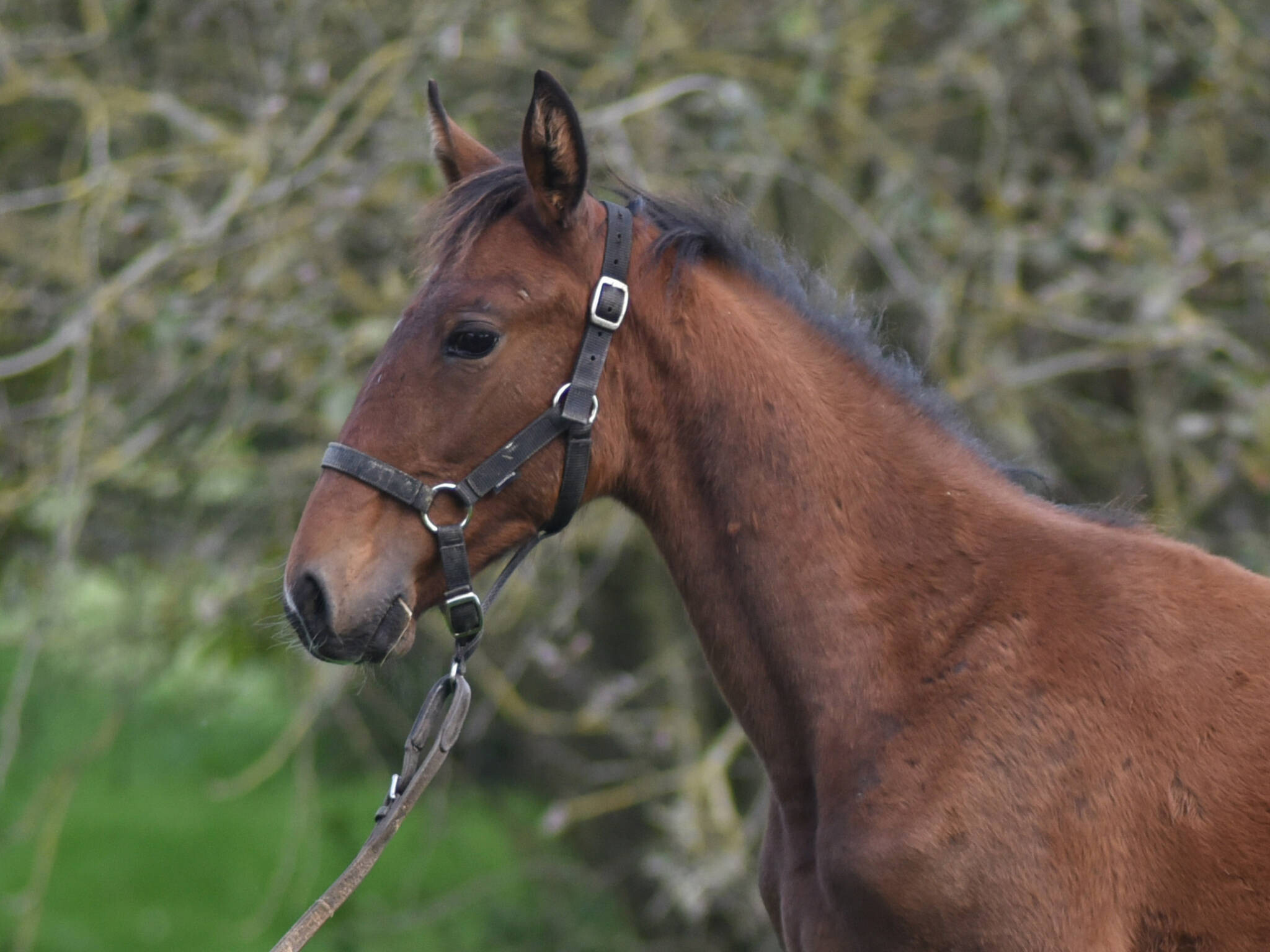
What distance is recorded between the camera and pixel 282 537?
15.4ft

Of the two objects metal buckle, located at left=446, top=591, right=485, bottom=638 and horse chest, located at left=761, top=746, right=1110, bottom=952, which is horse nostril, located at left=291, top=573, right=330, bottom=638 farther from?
horse chest, located at left=761, top=746, right=1110, bottom=952

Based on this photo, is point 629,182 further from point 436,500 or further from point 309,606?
point 309,606

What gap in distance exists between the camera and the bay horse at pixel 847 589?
6.89 feet

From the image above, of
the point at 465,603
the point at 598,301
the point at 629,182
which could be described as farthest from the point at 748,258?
the point at 629,182

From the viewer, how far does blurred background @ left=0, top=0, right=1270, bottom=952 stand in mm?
4371

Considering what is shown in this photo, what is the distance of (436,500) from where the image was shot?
2.29 m

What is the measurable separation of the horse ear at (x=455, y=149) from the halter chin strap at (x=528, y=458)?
38 centimetres

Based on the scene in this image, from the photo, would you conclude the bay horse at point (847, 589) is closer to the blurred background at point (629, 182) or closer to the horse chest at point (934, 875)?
the horse chest at point (934, 875)

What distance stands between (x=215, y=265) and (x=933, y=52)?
303 cm

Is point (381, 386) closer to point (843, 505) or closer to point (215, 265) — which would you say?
point (843, 505)

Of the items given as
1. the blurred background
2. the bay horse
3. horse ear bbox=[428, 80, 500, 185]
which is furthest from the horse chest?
the blurred background

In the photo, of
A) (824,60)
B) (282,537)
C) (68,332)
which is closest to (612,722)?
(282,537)

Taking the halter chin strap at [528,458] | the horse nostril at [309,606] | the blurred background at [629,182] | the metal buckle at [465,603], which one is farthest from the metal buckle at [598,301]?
the blurred background at [629,182]

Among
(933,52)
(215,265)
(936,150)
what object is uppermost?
(933,52)
